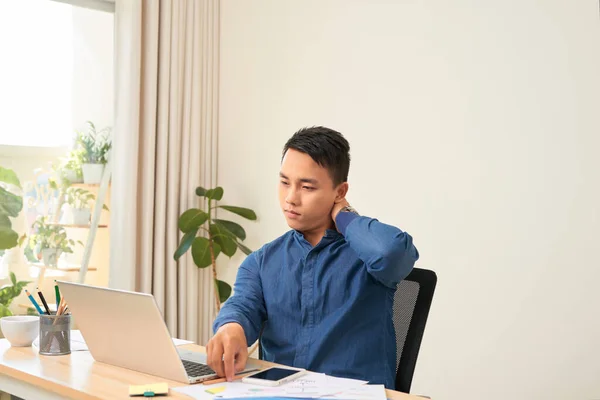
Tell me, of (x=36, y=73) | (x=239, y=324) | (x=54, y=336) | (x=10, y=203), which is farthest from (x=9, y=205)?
(x=239, y=324)

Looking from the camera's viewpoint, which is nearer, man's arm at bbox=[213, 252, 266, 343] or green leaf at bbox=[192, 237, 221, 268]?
man's arm at bbox=[213, 252, 266, 343]

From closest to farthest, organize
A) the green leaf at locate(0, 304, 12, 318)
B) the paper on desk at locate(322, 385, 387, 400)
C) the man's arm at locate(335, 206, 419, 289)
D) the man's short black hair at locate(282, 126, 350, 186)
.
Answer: the paper on desk at locate(322, 385, 387, 400)
the man's arm at locate(335, 206, 419, 289)
the man's short black hair at locate(282, 126, 350, 186)
the green leaf at locate(0, 304, 12, 318)

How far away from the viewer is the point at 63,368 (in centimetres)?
168

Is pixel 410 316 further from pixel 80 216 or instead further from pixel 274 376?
pixel 80 216

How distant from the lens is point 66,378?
1577 mm

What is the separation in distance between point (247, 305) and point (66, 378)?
452 mm

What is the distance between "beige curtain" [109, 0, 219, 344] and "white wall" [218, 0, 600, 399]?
620 millimetres

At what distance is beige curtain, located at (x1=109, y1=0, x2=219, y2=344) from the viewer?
3.72 meters

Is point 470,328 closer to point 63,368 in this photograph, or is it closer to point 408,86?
point 408,86

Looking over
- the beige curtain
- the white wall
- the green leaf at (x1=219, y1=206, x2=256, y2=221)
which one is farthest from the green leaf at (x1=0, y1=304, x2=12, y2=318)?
the white wall

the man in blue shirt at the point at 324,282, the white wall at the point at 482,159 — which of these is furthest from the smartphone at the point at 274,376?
the white wall at the point at 482,159

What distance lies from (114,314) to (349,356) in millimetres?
544

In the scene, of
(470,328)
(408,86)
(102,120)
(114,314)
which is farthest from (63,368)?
(102,120)

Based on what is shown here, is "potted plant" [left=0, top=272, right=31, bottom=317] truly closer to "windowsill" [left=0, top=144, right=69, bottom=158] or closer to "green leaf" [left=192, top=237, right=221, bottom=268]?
"windowsill" [left=0, top=144, right=69, bottom=158]
